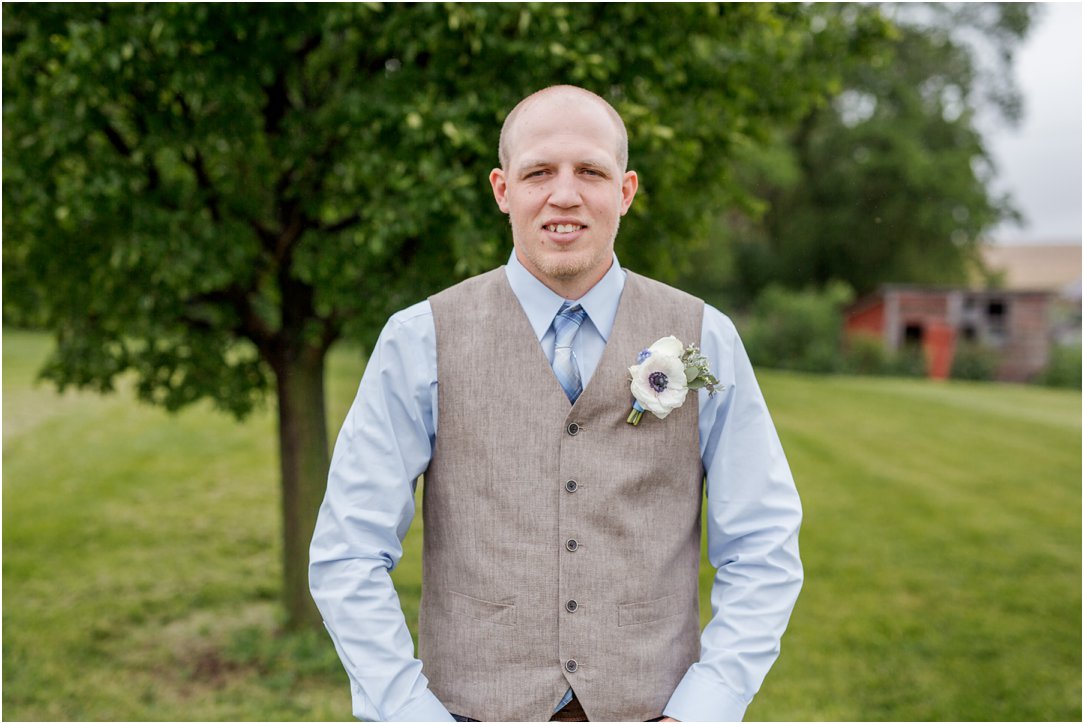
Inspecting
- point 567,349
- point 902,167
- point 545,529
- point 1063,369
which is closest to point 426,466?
point 545,529

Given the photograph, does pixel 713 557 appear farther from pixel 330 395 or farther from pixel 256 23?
pixel 330 395

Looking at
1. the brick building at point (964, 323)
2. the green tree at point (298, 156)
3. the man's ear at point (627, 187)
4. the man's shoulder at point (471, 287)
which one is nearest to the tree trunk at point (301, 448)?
the green tree at point (298, 156)

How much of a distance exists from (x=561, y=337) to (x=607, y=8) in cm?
308

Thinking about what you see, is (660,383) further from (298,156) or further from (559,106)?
(298,156)

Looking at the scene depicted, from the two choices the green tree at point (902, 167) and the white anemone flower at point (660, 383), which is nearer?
the white anemone flower at point (660, 383)

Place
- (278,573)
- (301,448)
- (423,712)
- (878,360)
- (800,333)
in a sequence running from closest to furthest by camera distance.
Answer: (423,712) < (301,448) < (278,573) < (800,333) < (878,360)

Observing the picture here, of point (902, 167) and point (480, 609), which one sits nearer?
point (480, 609)

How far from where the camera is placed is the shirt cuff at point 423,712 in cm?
198

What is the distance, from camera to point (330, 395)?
1733cm

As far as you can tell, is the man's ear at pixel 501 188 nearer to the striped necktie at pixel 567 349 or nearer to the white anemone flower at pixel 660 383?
the striped necktie at pixel 567 349

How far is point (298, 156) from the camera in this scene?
5324 mm

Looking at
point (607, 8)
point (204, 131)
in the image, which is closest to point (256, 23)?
point (204, 131)

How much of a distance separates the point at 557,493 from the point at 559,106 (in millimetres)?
809

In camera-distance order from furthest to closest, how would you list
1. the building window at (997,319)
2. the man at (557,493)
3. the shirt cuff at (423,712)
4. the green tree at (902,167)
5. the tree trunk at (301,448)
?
the building window at (997,319)
the green tree at (902,167)
the tree trunk at (301,448)
the man at (557,493)
the shirt cuff at (423,712)
